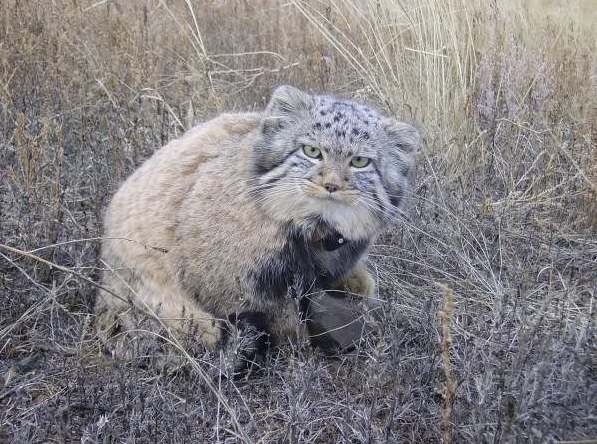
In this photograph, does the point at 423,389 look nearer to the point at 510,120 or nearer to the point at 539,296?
the point at 539,296

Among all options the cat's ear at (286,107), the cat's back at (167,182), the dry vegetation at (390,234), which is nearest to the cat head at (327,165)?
the cat's ear at (286,107)

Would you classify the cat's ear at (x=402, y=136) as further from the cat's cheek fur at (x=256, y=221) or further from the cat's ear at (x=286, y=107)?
the cat's ear at (x=286, y=107)

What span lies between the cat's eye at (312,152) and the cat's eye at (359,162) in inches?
6.3

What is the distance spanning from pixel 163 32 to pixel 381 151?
12.9ft

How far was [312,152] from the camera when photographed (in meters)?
3.17

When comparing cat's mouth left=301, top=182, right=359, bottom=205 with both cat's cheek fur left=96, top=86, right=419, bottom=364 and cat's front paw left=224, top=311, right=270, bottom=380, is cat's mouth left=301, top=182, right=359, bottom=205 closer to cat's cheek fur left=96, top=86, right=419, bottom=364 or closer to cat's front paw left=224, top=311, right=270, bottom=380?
cat's cheek fur left=96, top=86, right=419, bottom=364

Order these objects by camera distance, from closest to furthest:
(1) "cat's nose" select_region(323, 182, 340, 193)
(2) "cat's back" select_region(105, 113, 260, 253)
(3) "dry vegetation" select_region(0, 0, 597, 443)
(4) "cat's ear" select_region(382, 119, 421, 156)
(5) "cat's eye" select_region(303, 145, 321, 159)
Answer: (3) "dry vegetation" select_region(0, 0, 597, 443) → (1) "cat's nose" select_region(323, 182, 340, 193) → (5) "cat's eye" select_region(303, 145, 321, 159) → (4) "cat's ear" select_region(382, 119, 421, 156) → (2) "cat's back" select_region(105, 113, 260, 253)

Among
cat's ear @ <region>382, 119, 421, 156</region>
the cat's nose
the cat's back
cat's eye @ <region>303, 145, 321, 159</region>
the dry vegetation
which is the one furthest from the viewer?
the cat's back

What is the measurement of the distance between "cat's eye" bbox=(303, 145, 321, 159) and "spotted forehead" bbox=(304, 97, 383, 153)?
6 cm

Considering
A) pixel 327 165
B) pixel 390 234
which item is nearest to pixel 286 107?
pixel 327 165

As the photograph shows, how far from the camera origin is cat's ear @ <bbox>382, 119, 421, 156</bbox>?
3.42m

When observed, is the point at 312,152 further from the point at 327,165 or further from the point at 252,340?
the point at 252,340

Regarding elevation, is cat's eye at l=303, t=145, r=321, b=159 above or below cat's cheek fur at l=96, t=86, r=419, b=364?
above

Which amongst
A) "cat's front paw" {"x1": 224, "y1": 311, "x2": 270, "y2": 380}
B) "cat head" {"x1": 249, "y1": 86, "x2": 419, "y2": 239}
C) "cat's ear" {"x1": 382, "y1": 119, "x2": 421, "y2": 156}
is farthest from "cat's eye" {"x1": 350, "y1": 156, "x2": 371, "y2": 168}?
"cat's front paw" {"x1": 224, "y1": 311, "x2": 270, "y2": 380}
